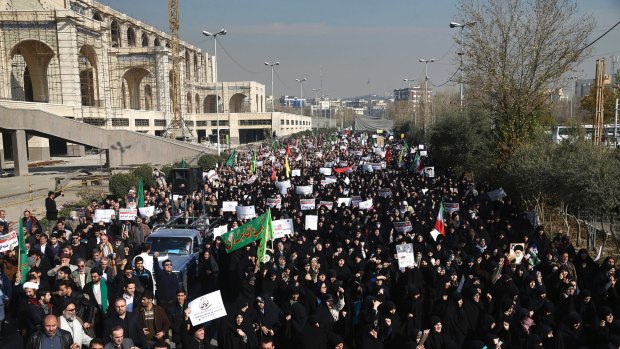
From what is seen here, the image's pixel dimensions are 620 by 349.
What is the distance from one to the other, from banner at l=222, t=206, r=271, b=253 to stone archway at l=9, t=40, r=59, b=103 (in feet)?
132

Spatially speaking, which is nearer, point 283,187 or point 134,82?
point 283,187

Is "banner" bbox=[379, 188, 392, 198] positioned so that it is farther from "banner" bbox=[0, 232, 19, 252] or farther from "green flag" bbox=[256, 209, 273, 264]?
"banner" bbox=[0, 232, 19, 252]

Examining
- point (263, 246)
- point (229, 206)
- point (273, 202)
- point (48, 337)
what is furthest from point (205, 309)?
point (273, 202)

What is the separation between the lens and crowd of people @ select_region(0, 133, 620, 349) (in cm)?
688

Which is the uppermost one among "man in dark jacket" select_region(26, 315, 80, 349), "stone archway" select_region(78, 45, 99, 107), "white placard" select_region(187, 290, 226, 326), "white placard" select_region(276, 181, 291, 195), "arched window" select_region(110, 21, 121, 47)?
"arched window" select_region(110, 21, 121, 47)

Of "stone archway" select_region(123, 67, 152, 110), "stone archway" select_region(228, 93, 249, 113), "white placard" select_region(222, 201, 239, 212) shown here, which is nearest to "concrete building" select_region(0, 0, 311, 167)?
"stone archway" select_region(123, 67, 152, 110)

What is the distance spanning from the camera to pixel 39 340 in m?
5.93

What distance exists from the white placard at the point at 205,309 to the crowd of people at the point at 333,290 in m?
0.11

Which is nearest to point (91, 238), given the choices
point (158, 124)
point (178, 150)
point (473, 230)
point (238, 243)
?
point (238, 243)

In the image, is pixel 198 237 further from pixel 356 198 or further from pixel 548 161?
pixel 548 161

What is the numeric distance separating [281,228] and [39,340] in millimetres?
7113

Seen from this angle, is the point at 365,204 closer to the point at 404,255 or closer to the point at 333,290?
the point at 404,255

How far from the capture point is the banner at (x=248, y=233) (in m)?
11.0

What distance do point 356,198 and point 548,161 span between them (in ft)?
19.0
